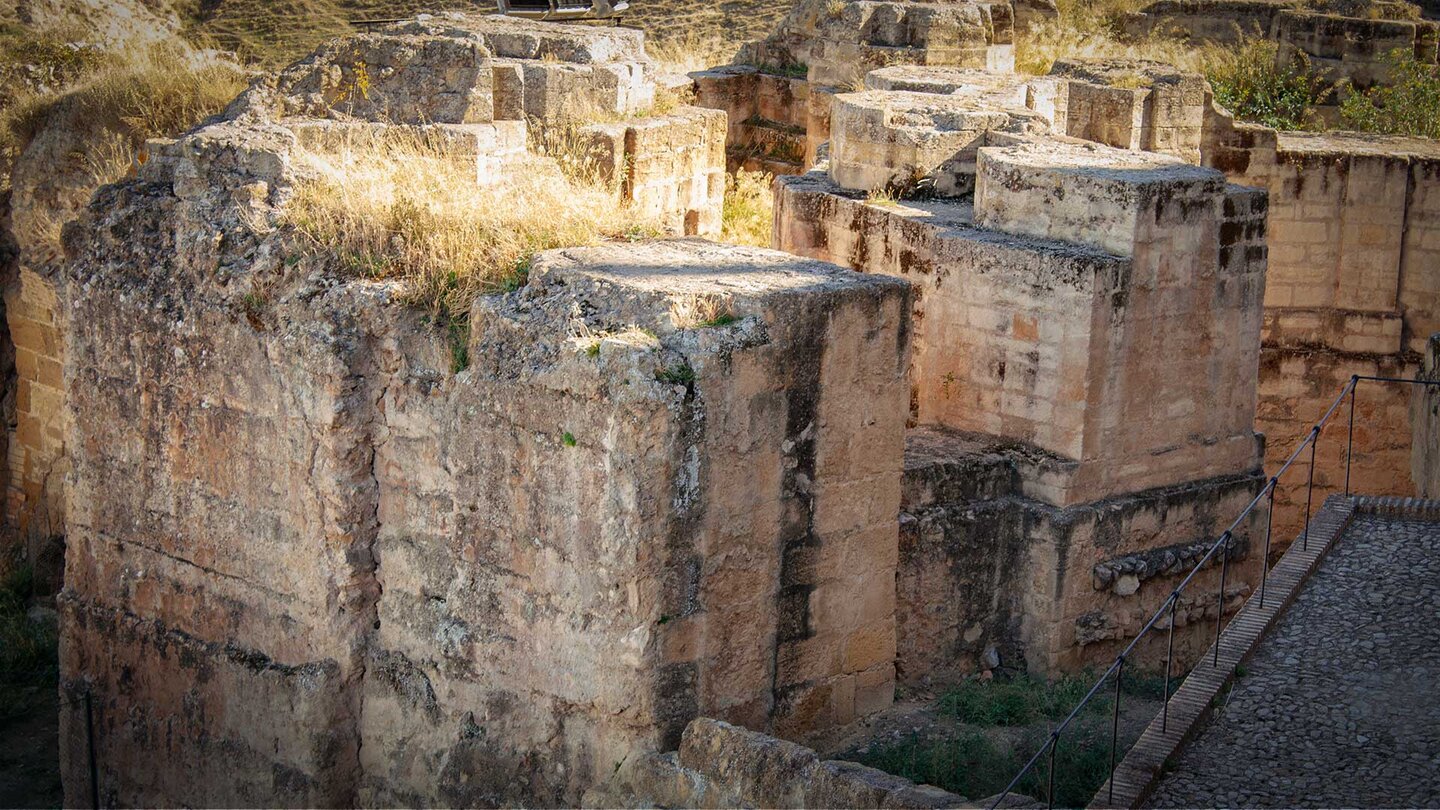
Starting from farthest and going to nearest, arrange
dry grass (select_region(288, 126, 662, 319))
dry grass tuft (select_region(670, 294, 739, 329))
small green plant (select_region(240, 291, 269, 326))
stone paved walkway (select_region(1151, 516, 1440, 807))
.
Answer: small green plant (select_region(240, 291, 269, 326)), dry grass (select_region(288, 126, 662, 319)), dry grass tuft (select_region(670, 294, 739, 329)), stone paved walkway (select_region(1151, 516, 1440, 807))

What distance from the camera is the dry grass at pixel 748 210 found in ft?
48.0

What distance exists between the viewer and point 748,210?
1534 cm

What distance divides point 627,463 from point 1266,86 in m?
12.7

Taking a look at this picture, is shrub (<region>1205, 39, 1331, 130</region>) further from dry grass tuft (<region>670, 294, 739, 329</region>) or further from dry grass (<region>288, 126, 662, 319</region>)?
dry grass tuft (<region>670, 294, 739, 329</region>)

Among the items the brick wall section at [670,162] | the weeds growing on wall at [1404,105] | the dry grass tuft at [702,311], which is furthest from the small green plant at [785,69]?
the dry grass tuft at [702,311]

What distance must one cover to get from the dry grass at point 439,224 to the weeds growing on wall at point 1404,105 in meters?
10.1

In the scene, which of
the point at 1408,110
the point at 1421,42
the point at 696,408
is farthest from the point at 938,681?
the point at 1421,42

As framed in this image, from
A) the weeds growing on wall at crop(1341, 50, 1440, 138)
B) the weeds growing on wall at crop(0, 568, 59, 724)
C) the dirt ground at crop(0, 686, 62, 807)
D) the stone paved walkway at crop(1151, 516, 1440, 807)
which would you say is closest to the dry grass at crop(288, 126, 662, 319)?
the stone paved walkway at crop(1151, 516, 1440, 807)

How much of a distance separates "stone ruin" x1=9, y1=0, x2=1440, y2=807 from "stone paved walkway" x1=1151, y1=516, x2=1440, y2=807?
1.10m

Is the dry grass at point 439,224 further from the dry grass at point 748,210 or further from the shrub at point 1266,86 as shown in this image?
the shrub at point 1266,86

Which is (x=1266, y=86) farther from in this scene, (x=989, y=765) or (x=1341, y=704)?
(x=1341, y=704)

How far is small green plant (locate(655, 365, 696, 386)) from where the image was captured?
768 centimetres

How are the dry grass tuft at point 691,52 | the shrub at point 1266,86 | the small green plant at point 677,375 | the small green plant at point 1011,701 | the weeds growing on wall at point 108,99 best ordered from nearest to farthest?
A: the small green plant at point 677,375 < the small green plant at point 1011,701 < the weeds growing on wall at point 108,99 < the shrub at point 1266,86 < the dry grass tuft at point 691,52

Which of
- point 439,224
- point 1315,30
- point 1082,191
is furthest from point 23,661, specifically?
point 1315,30
